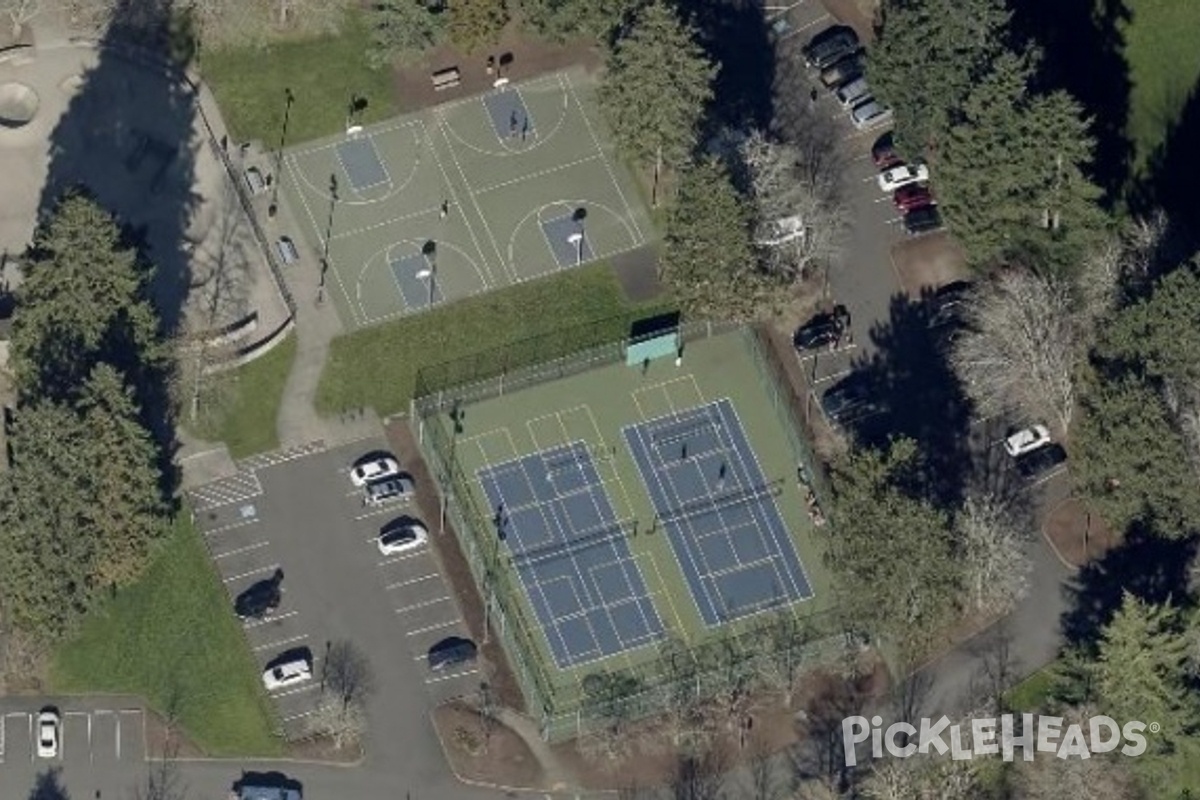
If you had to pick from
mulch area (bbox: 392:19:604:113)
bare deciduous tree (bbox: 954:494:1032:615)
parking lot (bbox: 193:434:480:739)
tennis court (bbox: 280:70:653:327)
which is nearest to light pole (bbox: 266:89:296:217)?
tennis court (bbox: 280:70:653:327)

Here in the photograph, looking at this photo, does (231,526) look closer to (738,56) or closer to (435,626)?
(435,626)

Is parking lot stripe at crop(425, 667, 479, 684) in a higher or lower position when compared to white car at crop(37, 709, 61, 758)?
lower

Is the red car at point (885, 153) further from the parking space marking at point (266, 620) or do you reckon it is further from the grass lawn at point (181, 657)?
the grass lawn at point (181, 657)

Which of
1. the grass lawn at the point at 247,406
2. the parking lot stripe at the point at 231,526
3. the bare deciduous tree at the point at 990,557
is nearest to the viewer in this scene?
the bare deciduous tree at the point at 990,557

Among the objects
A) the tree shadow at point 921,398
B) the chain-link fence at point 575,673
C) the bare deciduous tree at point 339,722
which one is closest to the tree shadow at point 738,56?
the tree shadow at point 921,398

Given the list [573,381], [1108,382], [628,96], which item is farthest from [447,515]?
[1108,382]

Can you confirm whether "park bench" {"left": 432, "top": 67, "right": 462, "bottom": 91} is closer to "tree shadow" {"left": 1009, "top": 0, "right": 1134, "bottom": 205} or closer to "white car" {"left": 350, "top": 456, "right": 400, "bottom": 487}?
"white car" {"left": 350, "top": 456, "right": 400, "bottom": 487}

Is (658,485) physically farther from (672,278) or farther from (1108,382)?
(1108,382)
